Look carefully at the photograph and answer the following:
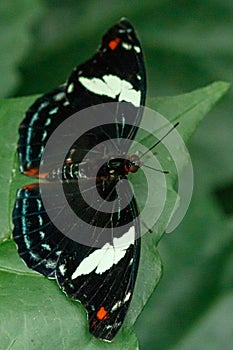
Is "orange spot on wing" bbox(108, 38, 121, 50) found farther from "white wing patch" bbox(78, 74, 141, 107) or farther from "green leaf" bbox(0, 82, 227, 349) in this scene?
"green leaf" bbox(0, 82, 227, 349)

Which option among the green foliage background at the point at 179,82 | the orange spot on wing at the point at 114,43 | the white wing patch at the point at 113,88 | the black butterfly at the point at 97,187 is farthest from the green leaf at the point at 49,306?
the green foliage background at the point at 179,82

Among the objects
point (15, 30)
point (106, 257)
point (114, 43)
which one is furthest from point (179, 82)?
point (106, 257)

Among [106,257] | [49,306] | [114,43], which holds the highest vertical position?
[114,43]

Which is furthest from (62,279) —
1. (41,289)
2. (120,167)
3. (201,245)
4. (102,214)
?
(201,245)

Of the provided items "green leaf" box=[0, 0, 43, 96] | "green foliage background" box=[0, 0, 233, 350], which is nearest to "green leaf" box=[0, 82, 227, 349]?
"green foliage background" box=[0, 0, 233, 350]

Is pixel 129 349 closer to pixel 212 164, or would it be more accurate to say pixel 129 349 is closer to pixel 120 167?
pixel 120 167

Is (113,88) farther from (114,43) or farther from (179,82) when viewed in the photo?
(179,82)
